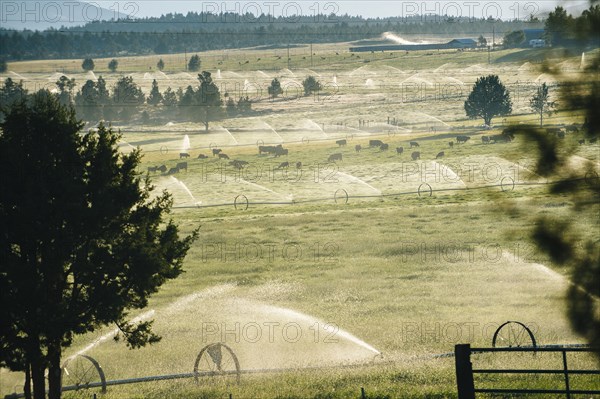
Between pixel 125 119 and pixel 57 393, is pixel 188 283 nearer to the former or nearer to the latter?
pixel 57 393

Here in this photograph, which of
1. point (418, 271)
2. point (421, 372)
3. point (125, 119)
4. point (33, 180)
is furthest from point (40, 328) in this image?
point (125, 119)

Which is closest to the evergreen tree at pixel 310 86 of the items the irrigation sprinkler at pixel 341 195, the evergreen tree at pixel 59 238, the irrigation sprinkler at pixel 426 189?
the irrigation sprinkler at pixel 341 195

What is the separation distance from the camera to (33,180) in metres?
22.8

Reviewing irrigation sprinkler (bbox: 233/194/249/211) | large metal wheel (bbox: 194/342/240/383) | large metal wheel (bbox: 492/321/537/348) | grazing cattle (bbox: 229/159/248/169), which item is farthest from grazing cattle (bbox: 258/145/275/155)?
large metal wheel (bbox: 194/342/240/383)

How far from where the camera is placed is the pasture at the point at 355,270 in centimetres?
2475

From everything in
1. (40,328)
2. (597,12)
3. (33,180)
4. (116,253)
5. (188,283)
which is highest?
(597,12)

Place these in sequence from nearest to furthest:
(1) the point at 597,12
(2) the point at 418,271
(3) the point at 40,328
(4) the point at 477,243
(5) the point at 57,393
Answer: (1) the point at 597,12 < (3) the point at 40,328 < (5) the point at 57,393 < (2) the point at 418,271 < (4) the point at 477,243

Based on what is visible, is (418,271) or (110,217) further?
(418,271)

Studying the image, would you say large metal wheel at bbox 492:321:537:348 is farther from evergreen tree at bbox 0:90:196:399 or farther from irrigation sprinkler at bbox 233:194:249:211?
irrigation sprinkler at bbox 233:194:249:211

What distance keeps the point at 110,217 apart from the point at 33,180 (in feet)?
7.77

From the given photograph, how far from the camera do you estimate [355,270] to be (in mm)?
48250

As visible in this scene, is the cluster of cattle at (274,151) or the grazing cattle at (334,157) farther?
the cluster of cattle at (274,151)

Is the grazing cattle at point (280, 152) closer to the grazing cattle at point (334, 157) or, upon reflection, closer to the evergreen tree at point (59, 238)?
the grazing cattle at point (334, 157)

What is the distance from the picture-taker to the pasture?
2475cm
